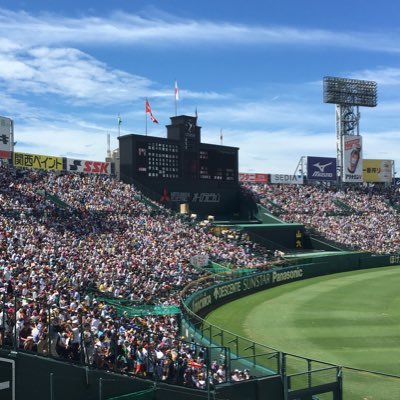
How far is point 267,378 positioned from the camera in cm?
1366

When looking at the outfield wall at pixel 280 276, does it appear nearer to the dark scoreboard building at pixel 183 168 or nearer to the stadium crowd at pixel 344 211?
the stadium crowd at pixel 344 211

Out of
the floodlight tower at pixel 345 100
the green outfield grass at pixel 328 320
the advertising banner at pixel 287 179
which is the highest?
the floodlight tower at pixel 345 100

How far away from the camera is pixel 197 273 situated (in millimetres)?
33469

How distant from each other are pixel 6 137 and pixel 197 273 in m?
20.8

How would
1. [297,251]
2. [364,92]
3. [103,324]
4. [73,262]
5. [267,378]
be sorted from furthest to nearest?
[364,92], [297,251], [73,262], [103,324], [267,378]

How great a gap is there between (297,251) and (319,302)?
65.1 feet

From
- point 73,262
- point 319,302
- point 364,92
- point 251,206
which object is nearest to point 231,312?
point 319,302

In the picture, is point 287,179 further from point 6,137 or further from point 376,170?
point 6,137

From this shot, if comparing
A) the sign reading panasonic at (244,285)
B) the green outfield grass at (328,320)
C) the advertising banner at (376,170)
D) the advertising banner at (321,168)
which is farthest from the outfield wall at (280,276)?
the advertising banner at (376,170)

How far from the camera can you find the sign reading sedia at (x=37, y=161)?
1710 inches

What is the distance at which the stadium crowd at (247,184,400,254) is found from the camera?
58.1 metres

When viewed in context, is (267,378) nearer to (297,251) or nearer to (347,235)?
(297,251)

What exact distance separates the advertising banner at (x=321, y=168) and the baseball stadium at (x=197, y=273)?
0.71 feet

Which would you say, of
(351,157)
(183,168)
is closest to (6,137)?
(183,168)
